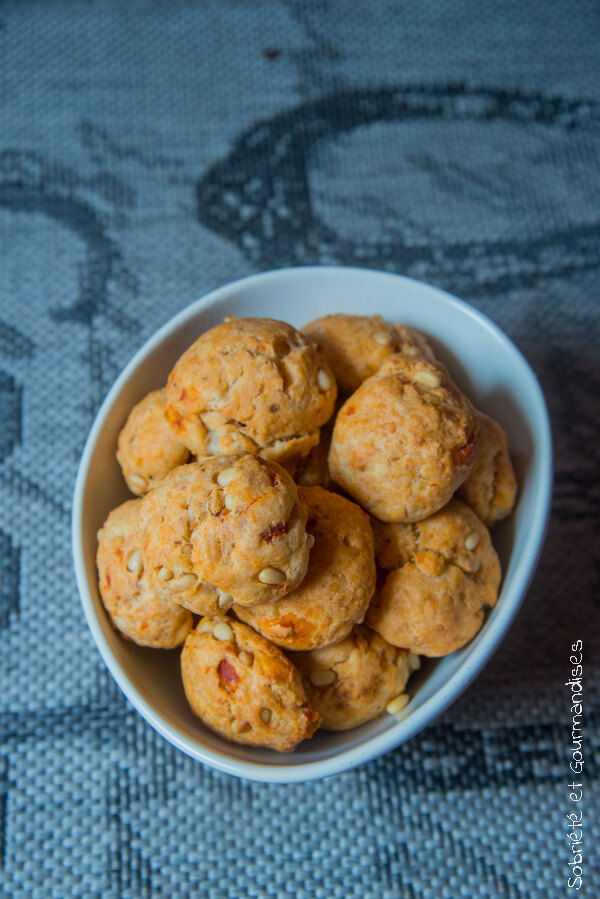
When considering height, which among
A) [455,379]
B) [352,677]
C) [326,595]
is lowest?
[352,677]

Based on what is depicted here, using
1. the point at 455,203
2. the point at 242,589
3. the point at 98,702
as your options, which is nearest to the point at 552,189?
the point at 455,203

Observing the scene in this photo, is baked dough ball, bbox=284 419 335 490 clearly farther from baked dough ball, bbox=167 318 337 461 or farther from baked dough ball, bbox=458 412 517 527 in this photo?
baked dough ball, bbox=458 412 517 527

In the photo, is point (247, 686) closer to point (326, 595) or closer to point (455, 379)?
point (326, 595)

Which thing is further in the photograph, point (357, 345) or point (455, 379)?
point (455, 379)

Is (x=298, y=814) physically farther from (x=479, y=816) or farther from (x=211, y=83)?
(x=211, y=83)

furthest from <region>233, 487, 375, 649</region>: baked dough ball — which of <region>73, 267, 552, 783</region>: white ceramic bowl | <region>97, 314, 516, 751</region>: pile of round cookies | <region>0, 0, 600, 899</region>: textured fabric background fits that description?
<region>0, 0, 600, 899</region>: textured fabric background

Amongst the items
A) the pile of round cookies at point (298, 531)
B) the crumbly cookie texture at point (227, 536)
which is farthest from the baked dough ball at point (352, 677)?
the crumbly cookie texture at point (227, 536)

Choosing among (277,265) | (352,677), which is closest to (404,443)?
(352,677)
